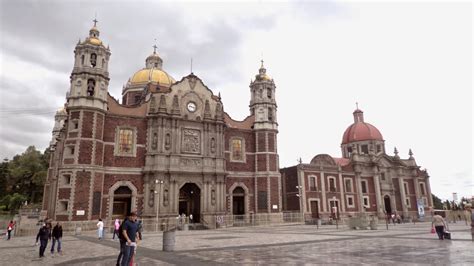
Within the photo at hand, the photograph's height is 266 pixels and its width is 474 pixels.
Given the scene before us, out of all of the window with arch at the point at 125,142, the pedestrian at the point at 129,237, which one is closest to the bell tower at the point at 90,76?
the window with arch at the point at 125,142

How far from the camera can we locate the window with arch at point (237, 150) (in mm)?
41469

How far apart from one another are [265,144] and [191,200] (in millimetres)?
11742

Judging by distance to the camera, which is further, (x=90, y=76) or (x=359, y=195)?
(x=359, y=195)

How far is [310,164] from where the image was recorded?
48000 mm

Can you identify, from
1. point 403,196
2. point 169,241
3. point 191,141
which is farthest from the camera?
point 403,196

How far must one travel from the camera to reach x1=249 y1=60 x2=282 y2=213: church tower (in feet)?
134

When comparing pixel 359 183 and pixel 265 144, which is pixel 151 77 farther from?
pixel 359 183

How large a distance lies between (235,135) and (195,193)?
886cm

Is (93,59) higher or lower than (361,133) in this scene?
higher

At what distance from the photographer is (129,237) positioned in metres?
8.30

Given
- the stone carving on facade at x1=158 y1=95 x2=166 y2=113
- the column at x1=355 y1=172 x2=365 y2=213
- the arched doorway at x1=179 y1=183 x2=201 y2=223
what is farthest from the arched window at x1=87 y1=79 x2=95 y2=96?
the column at x1=355 y1=172 x2=365 y2=213

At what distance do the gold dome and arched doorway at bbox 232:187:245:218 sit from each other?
18.7 meters

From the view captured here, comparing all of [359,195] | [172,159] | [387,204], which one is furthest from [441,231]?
[387,204]

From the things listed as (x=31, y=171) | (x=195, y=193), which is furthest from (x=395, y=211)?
(x=31, y=171)
